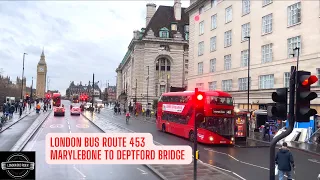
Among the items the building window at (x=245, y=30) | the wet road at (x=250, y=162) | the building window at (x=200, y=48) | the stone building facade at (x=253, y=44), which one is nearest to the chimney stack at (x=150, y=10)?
the stone building facade at (x=253, y=44)

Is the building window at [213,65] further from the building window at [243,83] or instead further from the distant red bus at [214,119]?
the distant red bus at [214,119]

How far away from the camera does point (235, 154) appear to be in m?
19.0

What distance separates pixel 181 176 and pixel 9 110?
32023 millimetres

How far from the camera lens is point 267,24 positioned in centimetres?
3572

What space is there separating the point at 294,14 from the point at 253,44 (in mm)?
6565

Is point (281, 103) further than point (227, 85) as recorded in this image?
No

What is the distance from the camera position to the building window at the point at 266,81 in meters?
34.6

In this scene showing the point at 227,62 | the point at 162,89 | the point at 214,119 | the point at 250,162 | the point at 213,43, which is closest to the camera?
the point at 250,162

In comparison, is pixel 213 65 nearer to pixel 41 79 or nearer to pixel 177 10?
pixel 177 10

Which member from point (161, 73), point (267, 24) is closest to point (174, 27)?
point (161, 73)

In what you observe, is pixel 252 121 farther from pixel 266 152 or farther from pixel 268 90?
pixel 266 152

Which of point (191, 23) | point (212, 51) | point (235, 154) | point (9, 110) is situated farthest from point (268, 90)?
point (9, 110)

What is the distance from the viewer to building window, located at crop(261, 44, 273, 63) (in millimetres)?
35031

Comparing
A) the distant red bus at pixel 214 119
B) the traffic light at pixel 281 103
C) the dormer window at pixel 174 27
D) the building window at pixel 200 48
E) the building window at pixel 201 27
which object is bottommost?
the distant red bus at pixel 214 119
